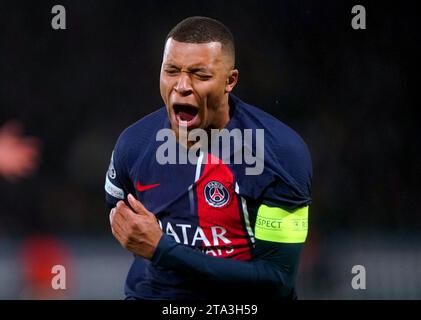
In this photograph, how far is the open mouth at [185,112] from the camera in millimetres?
2852

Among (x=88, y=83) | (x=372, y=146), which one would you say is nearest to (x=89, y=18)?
(x=88, y=83)

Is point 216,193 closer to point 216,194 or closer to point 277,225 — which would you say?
point 216,194

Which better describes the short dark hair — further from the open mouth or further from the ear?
the open mouth

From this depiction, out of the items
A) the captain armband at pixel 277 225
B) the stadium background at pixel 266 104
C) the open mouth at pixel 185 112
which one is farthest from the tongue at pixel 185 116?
the stadium background at pixel 266 104

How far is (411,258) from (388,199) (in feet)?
1.03

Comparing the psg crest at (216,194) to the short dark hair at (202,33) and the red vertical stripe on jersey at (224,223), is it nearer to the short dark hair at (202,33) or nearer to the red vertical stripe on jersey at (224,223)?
the red vertical stripe on jersey at (224,223)

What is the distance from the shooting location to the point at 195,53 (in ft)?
9.14

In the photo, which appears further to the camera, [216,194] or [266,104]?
[266,104]

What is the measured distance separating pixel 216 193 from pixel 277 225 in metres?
0.25

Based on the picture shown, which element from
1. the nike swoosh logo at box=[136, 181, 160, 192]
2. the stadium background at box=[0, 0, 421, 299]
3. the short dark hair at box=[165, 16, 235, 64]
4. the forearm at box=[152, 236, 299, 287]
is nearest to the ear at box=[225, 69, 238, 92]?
the short dark hair at box=[165, 16, 235, 64]

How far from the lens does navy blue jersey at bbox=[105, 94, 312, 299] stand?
9.20ft

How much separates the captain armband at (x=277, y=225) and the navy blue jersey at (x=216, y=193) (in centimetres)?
3

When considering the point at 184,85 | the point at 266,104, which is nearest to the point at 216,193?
the point at 184,85

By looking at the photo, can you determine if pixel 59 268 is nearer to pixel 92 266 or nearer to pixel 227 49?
pixel 92 266
